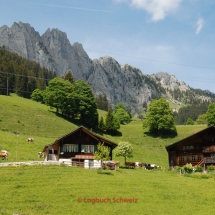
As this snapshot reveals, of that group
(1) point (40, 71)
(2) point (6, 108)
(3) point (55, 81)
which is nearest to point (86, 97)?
(3) point (55, 81)

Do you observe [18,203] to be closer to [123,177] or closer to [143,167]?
[123,177]

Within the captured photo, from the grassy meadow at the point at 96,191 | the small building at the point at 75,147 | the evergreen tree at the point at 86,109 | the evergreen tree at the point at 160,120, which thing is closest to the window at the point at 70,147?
the small building at the point at 75,147

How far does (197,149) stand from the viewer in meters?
54.8

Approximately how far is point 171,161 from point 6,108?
4985 cm

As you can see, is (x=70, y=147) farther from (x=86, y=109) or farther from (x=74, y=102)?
(x=74, y=102)

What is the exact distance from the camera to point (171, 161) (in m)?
59.0

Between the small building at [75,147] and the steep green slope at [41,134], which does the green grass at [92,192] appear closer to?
the small building at [75,147]

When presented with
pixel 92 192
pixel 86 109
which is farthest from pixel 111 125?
pixel 92 192

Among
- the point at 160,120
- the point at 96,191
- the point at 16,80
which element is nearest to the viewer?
the point at 96,191

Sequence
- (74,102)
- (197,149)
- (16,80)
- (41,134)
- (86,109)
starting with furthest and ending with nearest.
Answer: (16,80) → (74,102) → (86,109) → (41,134) → (197,149)

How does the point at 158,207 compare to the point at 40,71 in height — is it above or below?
below

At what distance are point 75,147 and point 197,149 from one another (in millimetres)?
21418

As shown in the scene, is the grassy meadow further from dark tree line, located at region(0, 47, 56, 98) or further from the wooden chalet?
dark tree line, located at region(0, 47, 56, 98)

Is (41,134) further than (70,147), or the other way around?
(41,134)
